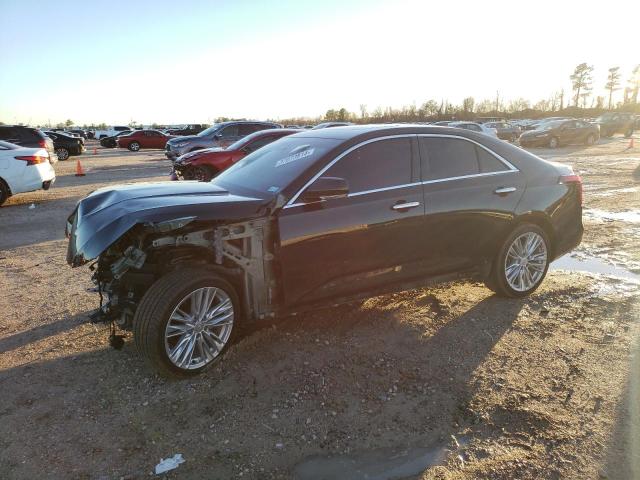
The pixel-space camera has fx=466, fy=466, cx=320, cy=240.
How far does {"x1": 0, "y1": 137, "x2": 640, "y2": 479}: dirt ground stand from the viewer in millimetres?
2652

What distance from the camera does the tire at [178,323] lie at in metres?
3.20

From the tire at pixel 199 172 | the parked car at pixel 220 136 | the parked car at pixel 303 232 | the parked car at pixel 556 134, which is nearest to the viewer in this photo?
the parked car at pixel 303 232

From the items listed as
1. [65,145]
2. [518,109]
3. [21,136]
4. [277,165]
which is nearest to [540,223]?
[277,165]

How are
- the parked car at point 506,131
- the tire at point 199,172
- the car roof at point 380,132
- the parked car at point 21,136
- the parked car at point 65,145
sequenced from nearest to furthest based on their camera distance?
1. the car roof at point 380,132
2. the tire at point 199,172
3. the parked car at point 21,136
4. the parked car at point 65,145
5. the parked car at point 506,131

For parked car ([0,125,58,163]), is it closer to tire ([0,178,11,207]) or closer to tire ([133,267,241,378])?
tire ([0,178,11,207])

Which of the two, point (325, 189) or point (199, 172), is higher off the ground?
point (325, 189)

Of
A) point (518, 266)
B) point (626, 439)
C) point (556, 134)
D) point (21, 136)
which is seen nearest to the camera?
point (626, 439)

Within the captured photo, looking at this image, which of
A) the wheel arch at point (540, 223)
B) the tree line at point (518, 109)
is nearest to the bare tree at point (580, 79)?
the tree line at point (518, 109)

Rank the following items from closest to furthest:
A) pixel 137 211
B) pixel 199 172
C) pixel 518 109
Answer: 1. pixel 137 211
2. pixel 199 172
3. pixel 518 109

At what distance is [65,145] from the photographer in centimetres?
2639

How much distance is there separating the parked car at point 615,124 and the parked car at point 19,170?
38062 millimetres

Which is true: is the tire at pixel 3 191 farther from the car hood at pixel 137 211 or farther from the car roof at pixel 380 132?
the car roof at pixel 380 132

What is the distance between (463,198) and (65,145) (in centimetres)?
2758

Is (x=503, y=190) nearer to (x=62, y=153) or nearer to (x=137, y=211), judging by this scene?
(x=137, y=211)
